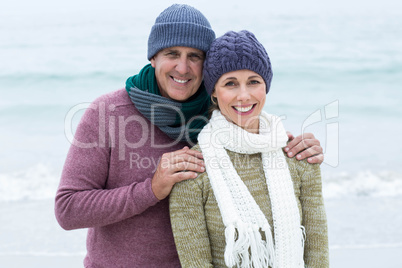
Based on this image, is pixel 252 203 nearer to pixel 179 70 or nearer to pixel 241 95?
pixel 241 95

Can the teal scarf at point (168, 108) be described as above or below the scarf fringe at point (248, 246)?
above

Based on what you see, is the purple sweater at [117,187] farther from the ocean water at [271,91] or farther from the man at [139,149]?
the ocean water at [271,91]

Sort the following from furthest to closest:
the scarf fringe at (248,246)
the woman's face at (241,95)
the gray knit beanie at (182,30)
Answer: the gray knit beanie at (182,30)
the woman's face at (241,95)
the scarf fringe at (248,246)

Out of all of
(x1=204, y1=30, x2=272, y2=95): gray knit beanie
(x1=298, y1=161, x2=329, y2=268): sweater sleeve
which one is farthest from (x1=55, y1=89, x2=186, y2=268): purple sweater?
(x1=298, y1=161, x2=329, y2=268): sweater sleeve

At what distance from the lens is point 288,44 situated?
13367 millimetres

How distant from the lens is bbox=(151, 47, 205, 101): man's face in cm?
208

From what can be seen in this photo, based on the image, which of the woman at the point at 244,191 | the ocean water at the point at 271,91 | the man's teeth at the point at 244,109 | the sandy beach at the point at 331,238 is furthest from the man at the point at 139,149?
the ocean water at the point at 271,91

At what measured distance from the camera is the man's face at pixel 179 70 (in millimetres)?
2080

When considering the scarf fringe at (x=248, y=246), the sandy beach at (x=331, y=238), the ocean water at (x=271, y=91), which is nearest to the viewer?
the scarf fringe at (x=248, y=246)

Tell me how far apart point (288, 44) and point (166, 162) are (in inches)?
476

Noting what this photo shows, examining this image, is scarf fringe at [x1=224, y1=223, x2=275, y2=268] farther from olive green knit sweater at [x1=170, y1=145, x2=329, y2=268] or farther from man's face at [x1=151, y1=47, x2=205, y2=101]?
man's face at [x1=151, y1=47, x2=205, y2=101]

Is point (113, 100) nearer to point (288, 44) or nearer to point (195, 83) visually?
point (195, 83)

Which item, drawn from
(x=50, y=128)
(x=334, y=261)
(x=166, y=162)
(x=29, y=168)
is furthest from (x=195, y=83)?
(x=50, y=128)

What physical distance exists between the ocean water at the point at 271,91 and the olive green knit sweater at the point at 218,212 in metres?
2.14
